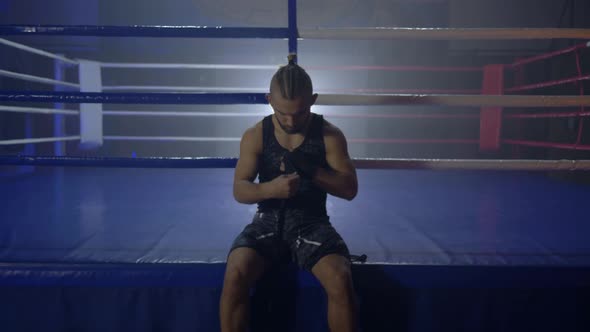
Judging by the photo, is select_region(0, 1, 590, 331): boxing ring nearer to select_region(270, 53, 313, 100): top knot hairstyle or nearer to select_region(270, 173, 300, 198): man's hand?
select_region(270, 173, 300, 198): man's hand

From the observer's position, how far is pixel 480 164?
5.77ft

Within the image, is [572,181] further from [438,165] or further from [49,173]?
[49,173]

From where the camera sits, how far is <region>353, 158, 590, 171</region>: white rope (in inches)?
69.1

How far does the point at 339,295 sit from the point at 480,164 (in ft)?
3.10

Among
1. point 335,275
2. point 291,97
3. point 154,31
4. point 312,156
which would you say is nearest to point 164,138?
point 154,31

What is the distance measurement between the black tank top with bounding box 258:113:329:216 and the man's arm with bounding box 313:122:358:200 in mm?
25

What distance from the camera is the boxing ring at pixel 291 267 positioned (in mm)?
1360

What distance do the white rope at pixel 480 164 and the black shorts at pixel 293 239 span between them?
462 millimetres

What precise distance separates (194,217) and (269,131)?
79 centimetres

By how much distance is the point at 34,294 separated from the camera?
4.52ft

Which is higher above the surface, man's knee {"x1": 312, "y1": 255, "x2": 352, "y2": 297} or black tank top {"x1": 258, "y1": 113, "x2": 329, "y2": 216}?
black tank top {"x1": 258, "y1": 113, "x2": 329, "y2": 216}

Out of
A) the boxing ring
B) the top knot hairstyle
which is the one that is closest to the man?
the top knot hairstyle

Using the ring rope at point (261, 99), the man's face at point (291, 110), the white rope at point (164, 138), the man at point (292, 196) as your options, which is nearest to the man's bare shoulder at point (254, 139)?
the man at point (292, 196)

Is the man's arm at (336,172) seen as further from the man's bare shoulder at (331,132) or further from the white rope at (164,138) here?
the white rope at (164,138)
